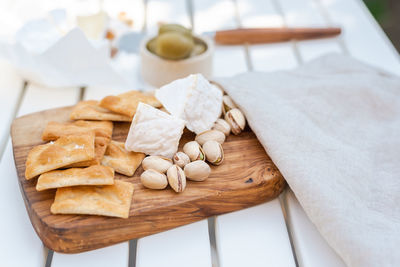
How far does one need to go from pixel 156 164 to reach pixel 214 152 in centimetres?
11

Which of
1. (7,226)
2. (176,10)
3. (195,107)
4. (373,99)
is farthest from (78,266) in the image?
(176,10)

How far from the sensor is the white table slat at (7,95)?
1.07 metres

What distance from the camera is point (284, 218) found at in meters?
0.85

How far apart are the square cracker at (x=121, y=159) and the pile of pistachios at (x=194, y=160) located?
0.08 feet

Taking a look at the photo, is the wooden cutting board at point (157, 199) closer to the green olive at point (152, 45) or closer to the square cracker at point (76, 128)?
the square cracker at point (76, 128)

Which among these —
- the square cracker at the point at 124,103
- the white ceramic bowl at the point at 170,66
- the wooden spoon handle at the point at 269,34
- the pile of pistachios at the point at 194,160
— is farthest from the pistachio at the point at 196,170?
the wooden spoon handle at the point at 269,34

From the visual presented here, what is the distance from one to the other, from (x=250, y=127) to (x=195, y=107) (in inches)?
5.3

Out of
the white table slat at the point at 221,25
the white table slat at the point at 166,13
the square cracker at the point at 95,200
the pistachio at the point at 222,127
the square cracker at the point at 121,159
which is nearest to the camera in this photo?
the square cracker at the point at 95,200

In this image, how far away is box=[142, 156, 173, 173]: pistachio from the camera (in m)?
0.83

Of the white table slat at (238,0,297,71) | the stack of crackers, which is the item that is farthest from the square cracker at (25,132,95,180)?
the white table slat at (238,0,297,71)

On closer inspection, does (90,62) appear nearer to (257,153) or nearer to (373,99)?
(257,153)

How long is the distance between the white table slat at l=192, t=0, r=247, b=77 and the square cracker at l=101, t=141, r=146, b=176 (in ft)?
1.79

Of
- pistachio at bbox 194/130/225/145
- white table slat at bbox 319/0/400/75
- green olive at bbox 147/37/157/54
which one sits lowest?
white table slat at bbox 319/0/400/75

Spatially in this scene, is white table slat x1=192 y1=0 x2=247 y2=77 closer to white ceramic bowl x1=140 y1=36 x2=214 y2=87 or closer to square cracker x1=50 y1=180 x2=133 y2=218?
white ceramic bowl x1=140 y1=36 x2=214 y2=87
